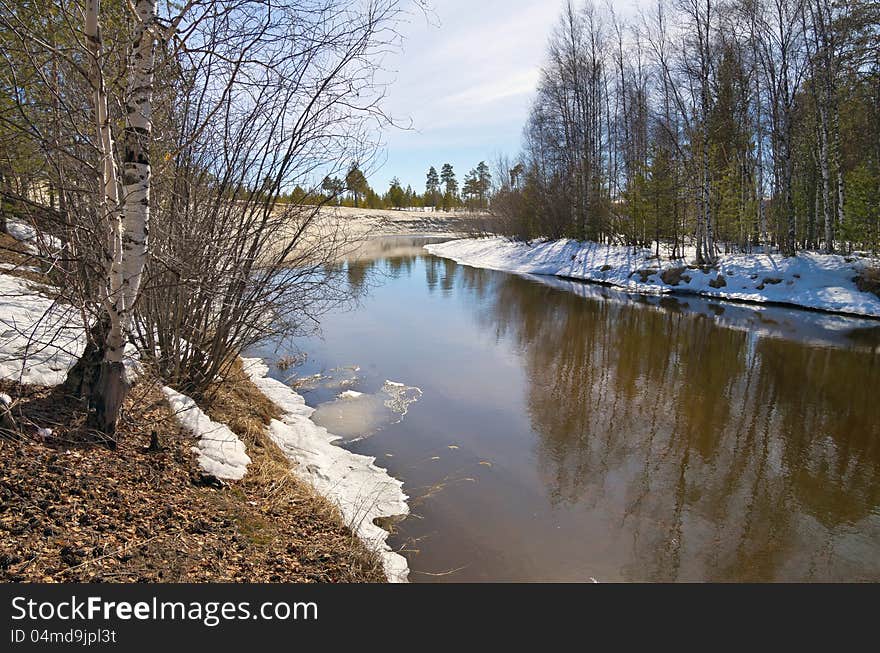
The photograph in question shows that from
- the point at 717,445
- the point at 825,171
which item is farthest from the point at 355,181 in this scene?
the point at 825,171

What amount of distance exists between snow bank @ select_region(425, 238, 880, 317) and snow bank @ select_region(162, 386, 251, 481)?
59.7 ft

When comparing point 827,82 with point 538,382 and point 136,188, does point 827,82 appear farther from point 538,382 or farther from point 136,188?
point 136,188

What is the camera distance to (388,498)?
564 cm

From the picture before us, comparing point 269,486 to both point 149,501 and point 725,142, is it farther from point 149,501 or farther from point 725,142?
point 725,142

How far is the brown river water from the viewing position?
4730 mm

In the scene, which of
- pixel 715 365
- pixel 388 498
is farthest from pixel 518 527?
pixel 715 365

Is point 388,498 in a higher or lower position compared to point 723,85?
A: lower

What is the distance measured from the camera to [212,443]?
477cm

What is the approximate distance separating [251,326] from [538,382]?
5611mm

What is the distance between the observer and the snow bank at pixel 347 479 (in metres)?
4.66

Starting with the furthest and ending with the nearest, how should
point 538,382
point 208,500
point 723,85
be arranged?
point 723,85 < point 538,382 < point 208,500

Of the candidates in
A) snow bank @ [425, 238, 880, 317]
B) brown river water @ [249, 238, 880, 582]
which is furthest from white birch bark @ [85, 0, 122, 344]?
snow bank @ [425, 238, 880, 317]

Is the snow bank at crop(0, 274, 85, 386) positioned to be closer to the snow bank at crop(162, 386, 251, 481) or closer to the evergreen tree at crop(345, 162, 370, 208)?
the snow bank at crop(162, 386, 251, 481)
